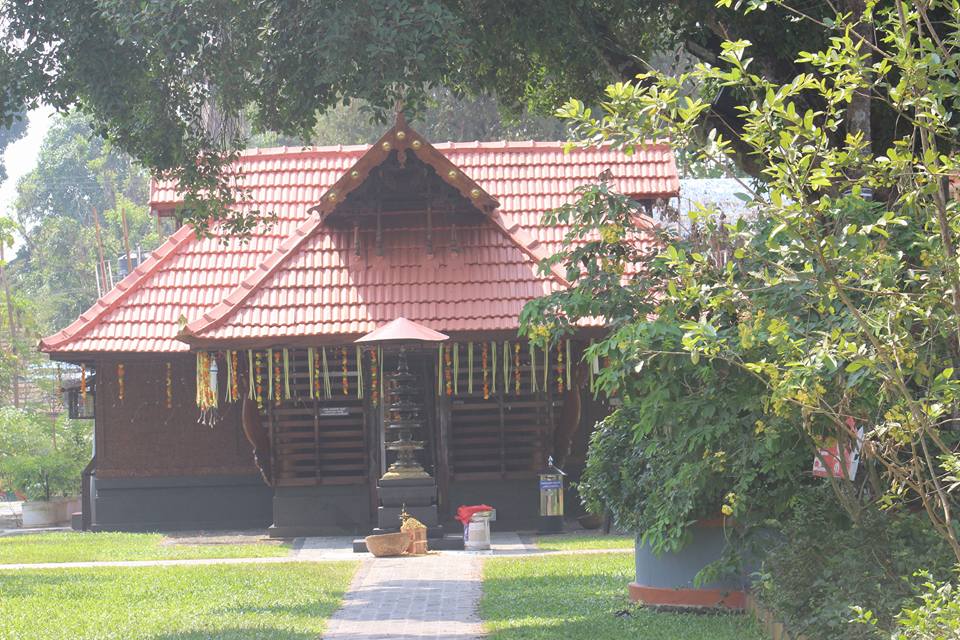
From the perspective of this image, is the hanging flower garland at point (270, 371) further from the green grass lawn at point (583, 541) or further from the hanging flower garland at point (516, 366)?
the green grass lawn at point (583, 541)

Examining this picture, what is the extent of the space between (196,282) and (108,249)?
42.3 metres

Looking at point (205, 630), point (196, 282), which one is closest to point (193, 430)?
point (196, 282)

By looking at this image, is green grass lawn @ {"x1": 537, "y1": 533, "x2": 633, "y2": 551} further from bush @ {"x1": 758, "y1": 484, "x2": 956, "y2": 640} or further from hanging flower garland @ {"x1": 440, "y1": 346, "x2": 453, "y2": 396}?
bush @ {"x1": 758, "y1": 484, "x2": 956, "y2": 640}

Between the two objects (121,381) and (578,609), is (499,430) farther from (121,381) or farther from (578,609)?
(578,609)

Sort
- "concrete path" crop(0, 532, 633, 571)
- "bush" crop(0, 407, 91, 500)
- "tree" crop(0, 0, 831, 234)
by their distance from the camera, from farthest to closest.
→ "bush" crop(0, 407, 91, 500) → "concrete path" crop(0, 532, 633, 571) → "tree" crop(0, 0, 831, 234)

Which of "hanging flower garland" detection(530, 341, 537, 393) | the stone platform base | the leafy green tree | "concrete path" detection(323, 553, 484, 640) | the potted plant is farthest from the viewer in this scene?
the leafy green tree

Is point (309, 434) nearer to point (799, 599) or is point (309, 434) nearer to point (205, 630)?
point (205, 630)

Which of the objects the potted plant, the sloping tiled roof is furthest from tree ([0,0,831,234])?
the potted plant

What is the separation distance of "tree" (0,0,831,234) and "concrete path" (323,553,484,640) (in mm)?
4303

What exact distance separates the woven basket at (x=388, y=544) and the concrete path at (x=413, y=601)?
9.2 inches

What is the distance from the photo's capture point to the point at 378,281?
65.4 ft

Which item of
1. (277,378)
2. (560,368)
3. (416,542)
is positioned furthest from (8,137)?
(416,542)

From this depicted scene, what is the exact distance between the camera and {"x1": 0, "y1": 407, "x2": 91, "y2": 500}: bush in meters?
27.8

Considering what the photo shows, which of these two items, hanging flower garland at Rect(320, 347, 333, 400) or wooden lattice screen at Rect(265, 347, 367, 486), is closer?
hanging flower garland at Rect(320, 347, 333, 400)
